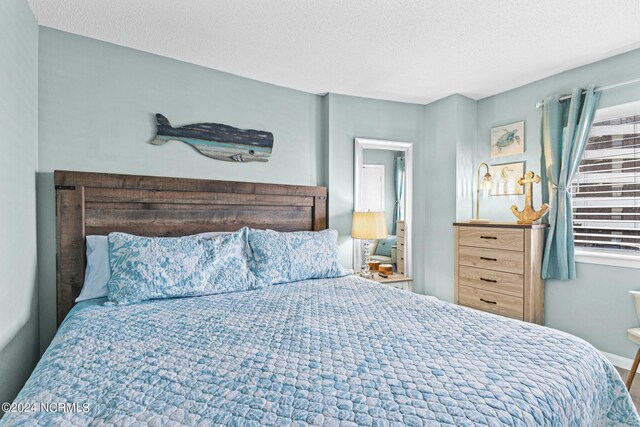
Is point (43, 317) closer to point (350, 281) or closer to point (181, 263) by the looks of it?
point (181, 263)

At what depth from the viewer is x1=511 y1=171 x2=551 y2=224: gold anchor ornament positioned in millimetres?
2859

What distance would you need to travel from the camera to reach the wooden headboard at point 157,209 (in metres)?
2.20

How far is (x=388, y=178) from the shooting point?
3.70 meters

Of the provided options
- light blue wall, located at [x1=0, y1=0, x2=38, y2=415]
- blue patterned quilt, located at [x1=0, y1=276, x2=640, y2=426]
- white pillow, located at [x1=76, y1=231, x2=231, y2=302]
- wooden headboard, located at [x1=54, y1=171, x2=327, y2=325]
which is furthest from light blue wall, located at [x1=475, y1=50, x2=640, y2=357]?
light blue wall, located at [x1=0, y1=0, x2=38, y2=415]

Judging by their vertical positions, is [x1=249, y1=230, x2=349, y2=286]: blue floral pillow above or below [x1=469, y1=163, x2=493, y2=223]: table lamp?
below

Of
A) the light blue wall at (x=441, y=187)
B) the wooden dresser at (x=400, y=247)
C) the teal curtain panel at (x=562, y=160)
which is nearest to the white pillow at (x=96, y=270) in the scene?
the wooden dresser at (x=400, y=247)

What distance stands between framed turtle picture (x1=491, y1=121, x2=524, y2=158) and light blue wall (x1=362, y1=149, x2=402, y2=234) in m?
0.97

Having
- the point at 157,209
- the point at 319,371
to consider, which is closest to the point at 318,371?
the point at 319,371

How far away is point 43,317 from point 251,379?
1.94 meters

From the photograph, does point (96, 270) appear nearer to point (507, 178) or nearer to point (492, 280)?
point (492, 280)

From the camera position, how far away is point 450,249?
3.49m

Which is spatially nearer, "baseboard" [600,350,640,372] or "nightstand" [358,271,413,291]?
"baseboard" [600,350,640,372]

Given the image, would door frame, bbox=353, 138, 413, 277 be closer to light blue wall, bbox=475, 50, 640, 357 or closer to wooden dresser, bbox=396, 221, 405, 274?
wooden dresser, bbox=396, 221, 405, 274

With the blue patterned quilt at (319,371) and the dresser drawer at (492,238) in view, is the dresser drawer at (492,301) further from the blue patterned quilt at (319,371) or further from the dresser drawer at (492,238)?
the blue patterned quilt at (319,371)
